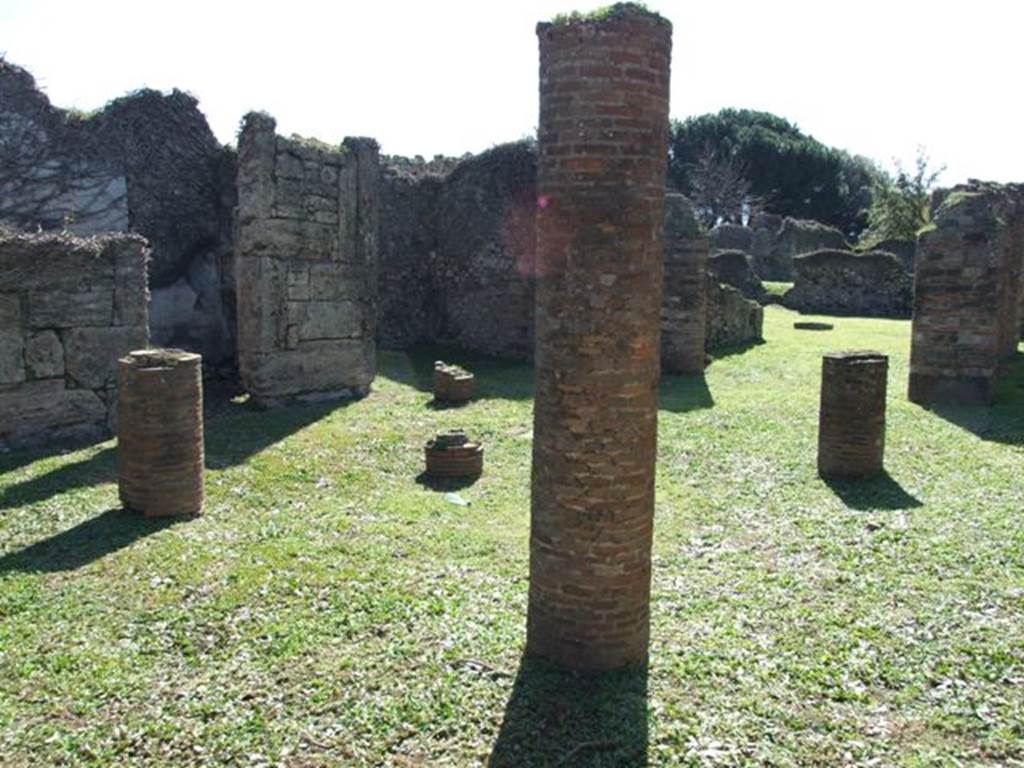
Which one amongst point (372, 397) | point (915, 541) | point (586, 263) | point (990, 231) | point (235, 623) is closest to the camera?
point (586, 263)

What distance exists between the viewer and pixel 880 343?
1998cm

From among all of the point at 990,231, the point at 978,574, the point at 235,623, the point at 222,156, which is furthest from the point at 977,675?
→ the point at 222,156

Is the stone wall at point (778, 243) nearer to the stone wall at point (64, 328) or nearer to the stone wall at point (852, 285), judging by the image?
the stone wall at point (852, 285)

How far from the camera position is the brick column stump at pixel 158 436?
26.0ft

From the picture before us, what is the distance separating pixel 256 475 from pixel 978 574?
7.19 metres

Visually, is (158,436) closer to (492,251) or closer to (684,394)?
(684,394)

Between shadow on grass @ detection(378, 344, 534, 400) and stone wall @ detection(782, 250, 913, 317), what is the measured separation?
15944 mm

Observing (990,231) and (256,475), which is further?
(990,231)

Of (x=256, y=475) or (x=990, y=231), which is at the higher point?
(x=990, y=231)

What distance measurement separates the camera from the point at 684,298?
16.5 m

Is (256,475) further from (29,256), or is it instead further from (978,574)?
(978,574)

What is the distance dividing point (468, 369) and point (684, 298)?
4.38m

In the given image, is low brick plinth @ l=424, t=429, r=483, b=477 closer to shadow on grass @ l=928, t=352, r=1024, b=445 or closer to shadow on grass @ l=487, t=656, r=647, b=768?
shadow on grass @ l=487, t=656, r=647, b=768

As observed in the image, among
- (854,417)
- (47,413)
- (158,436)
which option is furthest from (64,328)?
(854,417)
